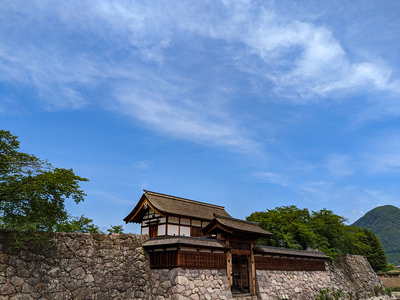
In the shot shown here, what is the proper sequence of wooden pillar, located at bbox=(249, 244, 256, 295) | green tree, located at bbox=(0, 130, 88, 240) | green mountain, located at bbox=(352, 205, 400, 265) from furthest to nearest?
green mountain, located at bbox=(352, 205, 400, 265), wooden pillar, located at bbox=(249, 244, 256, 295), green tree, located at bbox=(0, 130, 88, 240)

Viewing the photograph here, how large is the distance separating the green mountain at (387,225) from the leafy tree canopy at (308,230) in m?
90.9

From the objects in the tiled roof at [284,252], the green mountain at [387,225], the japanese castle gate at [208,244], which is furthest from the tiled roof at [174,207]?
the green mountain at [387,225]

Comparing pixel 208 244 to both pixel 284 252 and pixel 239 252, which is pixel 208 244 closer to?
pixel 239 252

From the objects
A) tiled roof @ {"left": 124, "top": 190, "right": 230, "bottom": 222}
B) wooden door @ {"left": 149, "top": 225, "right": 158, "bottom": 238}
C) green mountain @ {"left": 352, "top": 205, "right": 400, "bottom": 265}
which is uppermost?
green mountain @ {"left": 352, "top": 205, "right": 400, "bottom": 265}

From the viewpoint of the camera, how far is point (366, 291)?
3064cm

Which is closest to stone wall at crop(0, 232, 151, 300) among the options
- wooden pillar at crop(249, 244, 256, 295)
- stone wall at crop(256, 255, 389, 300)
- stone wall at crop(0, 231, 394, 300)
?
stone wall at crop(0, 231, 394, 300)

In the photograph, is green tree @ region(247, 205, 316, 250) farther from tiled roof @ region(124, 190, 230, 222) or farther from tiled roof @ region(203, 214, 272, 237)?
tiled roof @ region(203, 214, 272, 237)

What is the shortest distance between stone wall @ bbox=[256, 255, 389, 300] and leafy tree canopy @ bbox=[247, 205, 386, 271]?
4.79ft

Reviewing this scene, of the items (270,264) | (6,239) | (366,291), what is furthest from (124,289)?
(366,291)

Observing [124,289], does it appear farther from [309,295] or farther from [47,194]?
[309,295]

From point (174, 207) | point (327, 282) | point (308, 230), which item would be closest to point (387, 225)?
point (308, 230)

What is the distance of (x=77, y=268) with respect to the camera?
14.6m

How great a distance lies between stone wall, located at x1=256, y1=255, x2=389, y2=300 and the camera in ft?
67.6

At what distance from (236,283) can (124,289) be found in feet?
29.1
